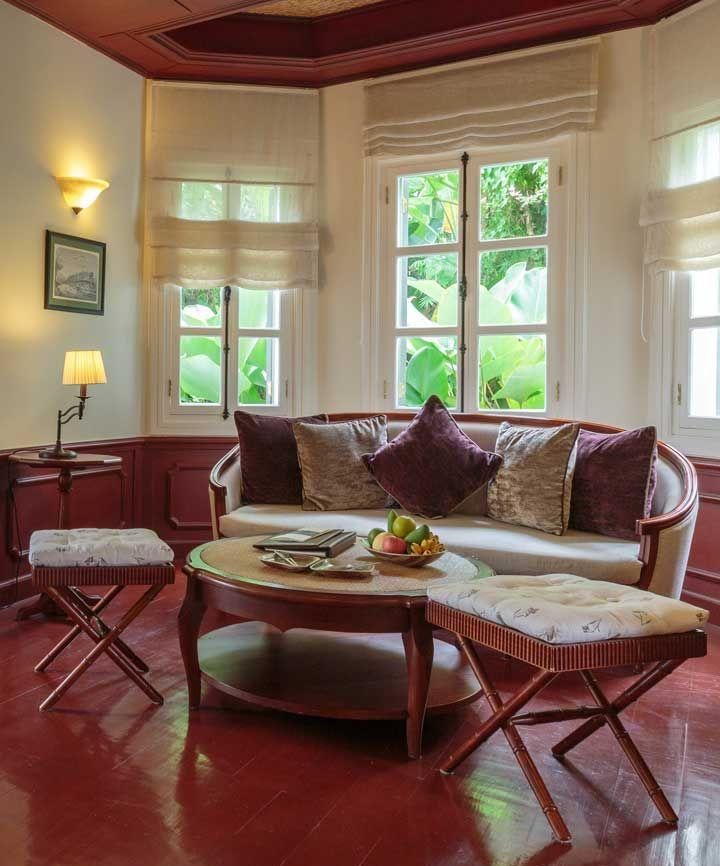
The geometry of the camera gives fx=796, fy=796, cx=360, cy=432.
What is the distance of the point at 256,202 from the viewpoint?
5.09 m

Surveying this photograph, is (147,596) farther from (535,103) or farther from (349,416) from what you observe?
(535,103)

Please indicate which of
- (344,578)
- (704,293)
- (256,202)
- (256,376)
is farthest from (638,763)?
(256,202)

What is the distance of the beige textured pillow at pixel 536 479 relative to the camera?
3.67m

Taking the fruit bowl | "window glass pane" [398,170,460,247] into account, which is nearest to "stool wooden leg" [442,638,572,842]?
the fruit bowl

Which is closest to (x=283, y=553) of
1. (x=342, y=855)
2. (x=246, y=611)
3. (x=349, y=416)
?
(x=246, y=611)

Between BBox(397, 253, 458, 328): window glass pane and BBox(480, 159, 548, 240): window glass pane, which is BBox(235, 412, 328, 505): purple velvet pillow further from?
BBox(480, 159, 548, 240): window glass pane

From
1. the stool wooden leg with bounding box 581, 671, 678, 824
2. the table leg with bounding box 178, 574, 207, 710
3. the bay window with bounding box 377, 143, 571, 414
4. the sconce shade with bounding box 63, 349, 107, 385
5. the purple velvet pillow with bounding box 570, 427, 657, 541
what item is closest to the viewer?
the stool wooden leg with bounding box 581, 671, 678, 824

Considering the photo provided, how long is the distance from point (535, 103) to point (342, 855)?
159 inches

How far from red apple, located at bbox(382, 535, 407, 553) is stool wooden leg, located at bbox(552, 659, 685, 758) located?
0.83 metres

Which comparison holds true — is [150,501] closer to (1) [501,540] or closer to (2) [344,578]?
(1) [501,540]

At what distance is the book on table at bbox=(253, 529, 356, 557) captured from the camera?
2.93 m

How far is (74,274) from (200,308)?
870 mm

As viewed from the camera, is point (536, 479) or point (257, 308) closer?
point (536, 479)

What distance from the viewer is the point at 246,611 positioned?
8.61 ft
